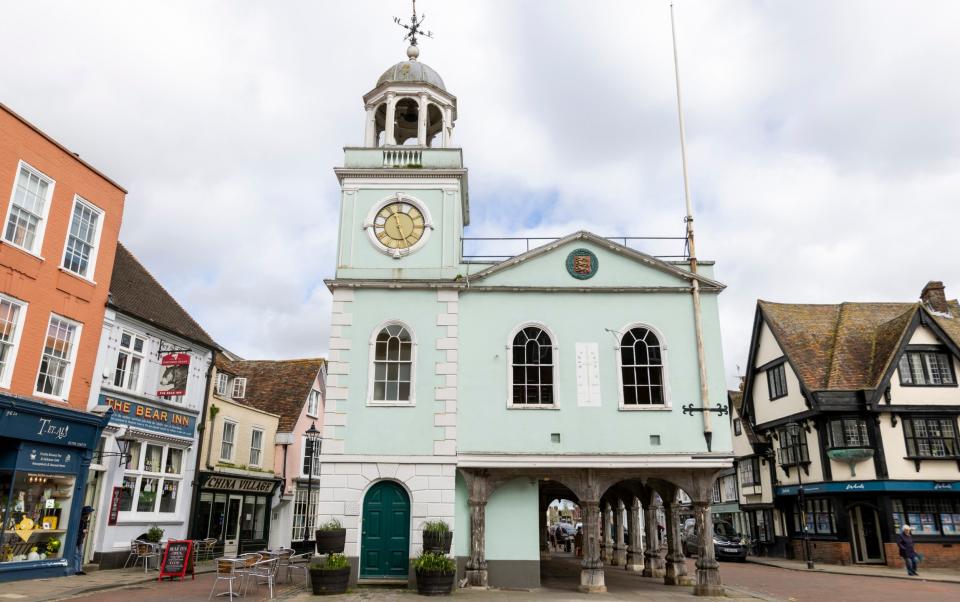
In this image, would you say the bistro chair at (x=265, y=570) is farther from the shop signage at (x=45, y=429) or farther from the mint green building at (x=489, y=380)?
the shop signage at (x=45, y=429)

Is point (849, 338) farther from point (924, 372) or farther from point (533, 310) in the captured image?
point (533, 310)

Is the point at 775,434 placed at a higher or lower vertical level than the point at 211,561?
higher

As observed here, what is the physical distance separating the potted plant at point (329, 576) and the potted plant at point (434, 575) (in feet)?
5.66

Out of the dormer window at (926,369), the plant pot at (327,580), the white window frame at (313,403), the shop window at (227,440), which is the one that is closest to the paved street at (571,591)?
the plant pot at (327,580)

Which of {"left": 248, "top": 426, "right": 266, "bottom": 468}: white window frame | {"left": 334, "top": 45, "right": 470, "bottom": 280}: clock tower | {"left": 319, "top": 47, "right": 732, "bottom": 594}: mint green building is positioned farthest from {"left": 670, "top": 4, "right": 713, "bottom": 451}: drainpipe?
{"left": 248, "top": 426, "right": 266, "bottom": 468}: white window frame

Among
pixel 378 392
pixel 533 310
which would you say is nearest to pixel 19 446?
pixel 378 392

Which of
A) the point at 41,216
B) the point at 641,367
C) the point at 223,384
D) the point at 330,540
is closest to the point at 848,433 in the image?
the point at 641,367

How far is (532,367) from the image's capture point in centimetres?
1759

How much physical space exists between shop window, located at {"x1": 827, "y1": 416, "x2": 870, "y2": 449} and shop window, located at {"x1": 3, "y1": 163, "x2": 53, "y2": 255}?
29019 mm

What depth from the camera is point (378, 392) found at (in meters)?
17.2

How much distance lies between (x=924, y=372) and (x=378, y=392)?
23690 millimetres

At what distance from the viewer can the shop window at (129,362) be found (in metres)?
19.5

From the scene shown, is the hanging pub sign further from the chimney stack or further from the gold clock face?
the chimney stack

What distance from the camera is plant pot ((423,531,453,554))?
1538 centimetres
